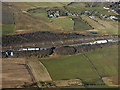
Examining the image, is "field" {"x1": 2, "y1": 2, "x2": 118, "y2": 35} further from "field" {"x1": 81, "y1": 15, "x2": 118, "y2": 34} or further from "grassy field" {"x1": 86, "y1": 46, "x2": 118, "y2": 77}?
"grassy field" {"x1": 86, "y1": 46, "x2": 118, "y2": 77}

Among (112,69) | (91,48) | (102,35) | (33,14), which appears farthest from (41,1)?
(112,69)

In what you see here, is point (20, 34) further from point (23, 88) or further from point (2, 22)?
point (23, 88)

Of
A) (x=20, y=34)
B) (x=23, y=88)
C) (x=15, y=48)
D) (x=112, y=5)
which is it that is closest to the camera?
(x=23, y=88)

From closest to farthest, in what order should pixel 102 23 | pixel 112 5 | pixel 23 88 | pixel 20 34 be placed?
pixel 23 88, pixel 20 34, pixel 102 23, pixel 112 5

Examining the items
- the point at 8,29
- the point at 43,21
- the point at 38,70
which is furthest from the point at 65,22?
the point at 38,70

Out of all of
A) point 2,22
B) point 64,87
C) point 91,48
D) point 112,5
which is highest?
point 112,5

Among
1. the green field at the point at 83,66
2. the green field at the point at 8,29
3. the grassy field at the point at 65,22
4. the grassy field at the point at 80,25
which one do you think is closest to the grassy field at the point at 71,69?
the green field at the point at 83,66

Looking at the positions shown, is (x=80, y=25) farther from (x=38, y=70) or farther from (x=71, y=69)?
(x=38, y=70)
